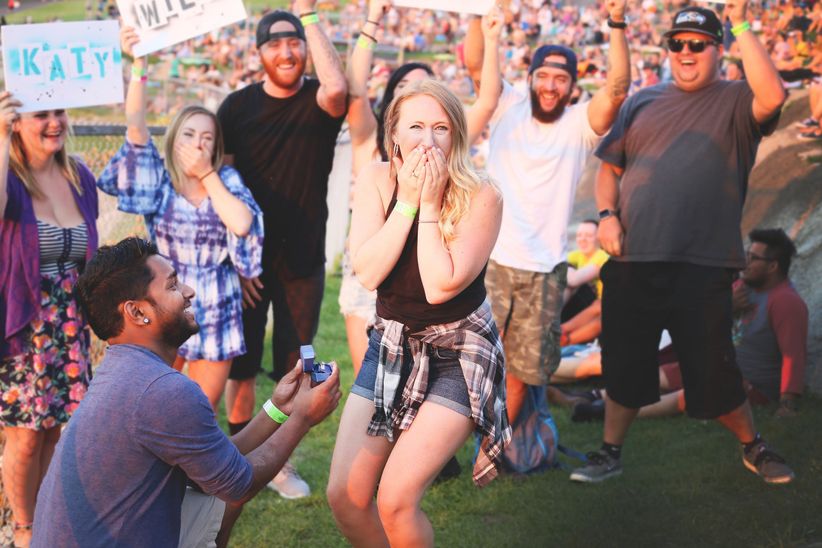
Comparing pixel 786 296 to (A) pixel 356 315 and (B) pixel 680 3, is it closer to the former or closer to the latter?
(A) pixel 356 315

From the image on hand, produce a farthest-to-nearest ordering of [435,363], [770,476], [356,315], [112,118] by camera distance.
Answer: [112,118] → [356,315] → [770,476] → [435,363]

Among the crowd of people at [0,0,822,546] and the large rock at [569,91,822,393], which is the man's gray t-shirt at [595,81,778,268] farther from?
the large rock at [569,91,822,393]

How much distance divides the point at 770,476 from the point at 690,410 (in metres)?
0.51

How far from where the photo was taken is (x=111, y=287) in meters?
2.82

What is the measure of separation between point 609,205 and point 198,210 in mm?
2238

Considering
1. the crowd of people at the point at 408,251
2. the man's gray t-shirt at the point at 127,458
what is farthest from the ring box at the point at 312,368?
the man's gray t-shirt at the point at 127,458

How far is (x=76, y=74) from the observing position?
4312 millimetres

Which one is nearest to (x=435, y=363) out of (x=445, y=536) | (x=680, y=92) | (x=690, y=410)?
(x=445, y=536)

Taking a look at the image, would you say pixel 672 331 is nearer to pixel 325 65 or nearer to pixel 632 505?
pixel 632 505

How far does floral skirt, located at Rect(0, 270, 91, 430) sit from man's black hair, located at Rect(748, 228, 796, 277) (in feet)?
13.8

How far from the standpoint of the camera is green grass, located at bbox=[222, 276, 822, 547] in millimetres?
4203

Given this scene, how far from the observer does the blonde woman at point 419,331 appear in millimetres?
3113

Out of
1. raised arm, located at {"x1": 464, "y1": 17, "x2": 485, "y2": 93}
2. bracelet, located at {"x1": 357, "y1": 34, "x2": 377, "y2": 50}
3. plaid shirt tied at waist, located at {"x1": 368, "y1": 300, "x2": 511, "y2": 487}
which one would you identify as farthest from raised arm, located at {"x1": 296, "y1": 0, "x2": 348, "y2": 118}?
plaid shirt tied at waist, located at {"x1": 368, "y1": 300, "x2": 511, "y2": 487}

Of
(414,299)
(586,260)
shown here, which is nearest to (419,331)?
(414,299)
